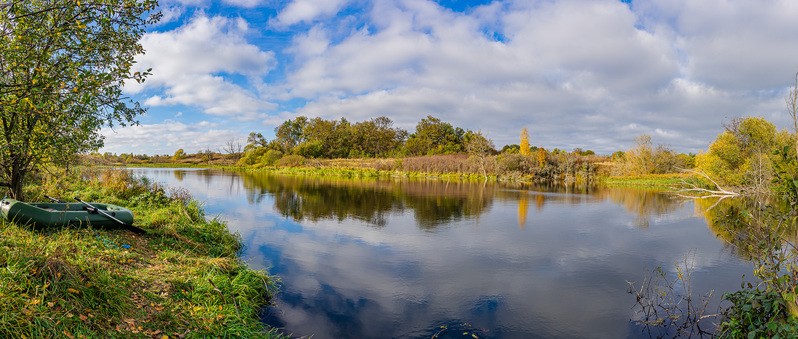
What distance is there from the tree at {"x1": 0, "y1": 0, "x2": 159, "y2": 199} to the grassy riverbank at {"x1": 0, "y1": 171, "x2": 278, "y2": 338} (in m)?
2.21

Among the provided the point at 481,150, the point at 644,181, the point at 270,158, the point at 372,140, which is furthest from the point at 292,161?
the point at 644,181

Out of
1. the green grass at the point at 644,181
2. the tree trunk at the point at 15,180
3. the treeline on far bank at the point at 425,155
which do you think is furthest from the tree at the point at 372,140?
the tree trunk at the point at 15,180

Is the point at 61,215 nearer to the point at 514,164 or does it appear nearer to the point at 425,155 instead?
the point at 514,164

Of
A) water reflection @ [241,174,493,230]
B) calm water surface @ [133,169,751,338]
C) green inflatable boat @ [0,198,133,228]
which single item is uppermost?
green inflatable boat @ [0,198,133,228]

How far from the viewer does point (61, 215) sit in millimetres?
8742

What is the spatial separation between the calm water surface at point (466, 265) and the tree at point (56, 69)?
4.97 m

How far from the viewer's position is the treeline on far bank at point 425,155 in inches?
2060

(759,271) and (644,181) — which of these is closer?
(759,271)

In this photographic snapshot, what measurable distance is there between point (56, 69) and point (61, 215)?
3.45m

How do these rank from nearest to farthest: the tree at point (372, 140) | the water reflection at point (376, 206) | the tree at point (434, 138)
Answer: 1. the water reflection at point (376, 206)
2. the tree at point (434, 138)
3. the tree at point (372, 140)

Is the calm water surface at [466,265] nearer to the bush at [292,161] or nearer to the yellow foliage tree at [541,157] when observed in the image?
the yellow foliage tree at [541,157]

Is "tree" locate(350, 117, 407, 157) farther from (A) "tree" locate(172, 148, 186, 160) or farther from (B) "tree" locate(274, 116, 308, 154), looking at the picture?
(A) "tree" locate(172, 148, 186, 160)

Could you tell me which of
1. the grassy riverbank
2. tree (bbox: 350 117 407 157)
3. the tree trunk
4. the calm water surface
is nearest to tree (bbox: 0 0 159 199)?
the tree trunk

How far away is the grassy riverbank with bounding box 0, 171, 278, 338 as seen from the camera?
4897mm
